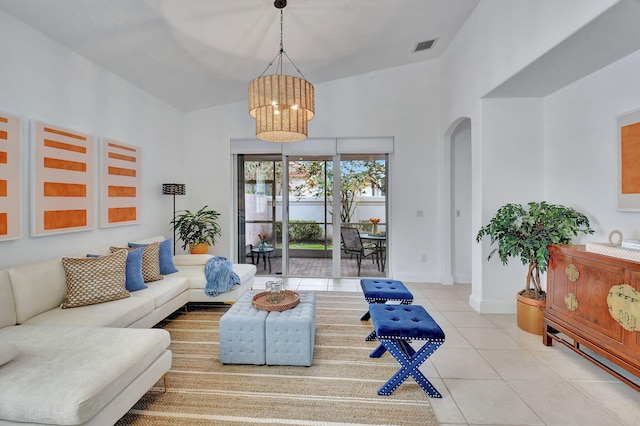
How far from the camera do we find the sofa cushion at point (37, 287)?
7.33 feet

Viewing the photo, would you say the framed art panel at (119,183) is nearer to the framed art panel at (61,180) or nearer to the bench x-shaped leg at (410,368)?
the framed art panel at (61,180)

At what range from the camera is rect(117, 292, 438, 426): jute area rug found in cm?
181

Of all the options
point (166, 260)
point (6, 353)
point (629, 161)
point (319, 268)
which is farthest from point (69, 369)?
point (319, 268)

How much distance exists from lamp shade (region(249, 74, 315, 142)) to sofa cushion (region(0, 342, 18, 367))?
2.25 meters

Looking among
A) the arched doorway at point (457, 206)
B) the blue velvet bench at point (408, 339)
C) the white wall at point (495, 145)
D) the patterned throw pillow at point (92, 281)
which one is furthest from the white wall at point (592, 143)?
the patterned throw pillow at point (92, 281)

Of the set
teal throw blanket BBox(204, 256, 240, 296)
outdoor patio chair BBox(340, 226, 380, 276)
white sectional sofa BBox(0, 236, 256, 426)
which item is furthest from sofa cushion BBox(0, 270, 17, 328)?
outdoor patio chair BBox(340, 226, 380, 276)

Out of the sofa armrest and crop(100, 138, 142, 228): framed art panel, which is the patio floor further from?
crop(100, 138, 142, 228): framed art panel

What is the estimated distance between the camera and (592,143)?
2.82 metres

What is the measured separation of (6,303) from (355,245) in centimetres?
439

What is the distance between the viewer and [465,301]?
404cm

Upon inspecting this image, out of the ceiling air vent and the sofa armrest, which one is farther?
the ceiling air vent

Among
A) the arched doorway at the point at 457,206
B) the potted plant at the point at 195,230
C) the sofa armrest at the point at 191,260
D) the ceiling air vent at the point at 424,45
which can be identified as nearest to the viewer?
the sofa armrest at the point at 191,260

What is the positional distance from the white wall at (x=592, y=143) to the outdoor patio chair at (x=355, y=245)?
110 inches

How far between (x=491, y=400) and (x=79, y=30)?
4511mm
